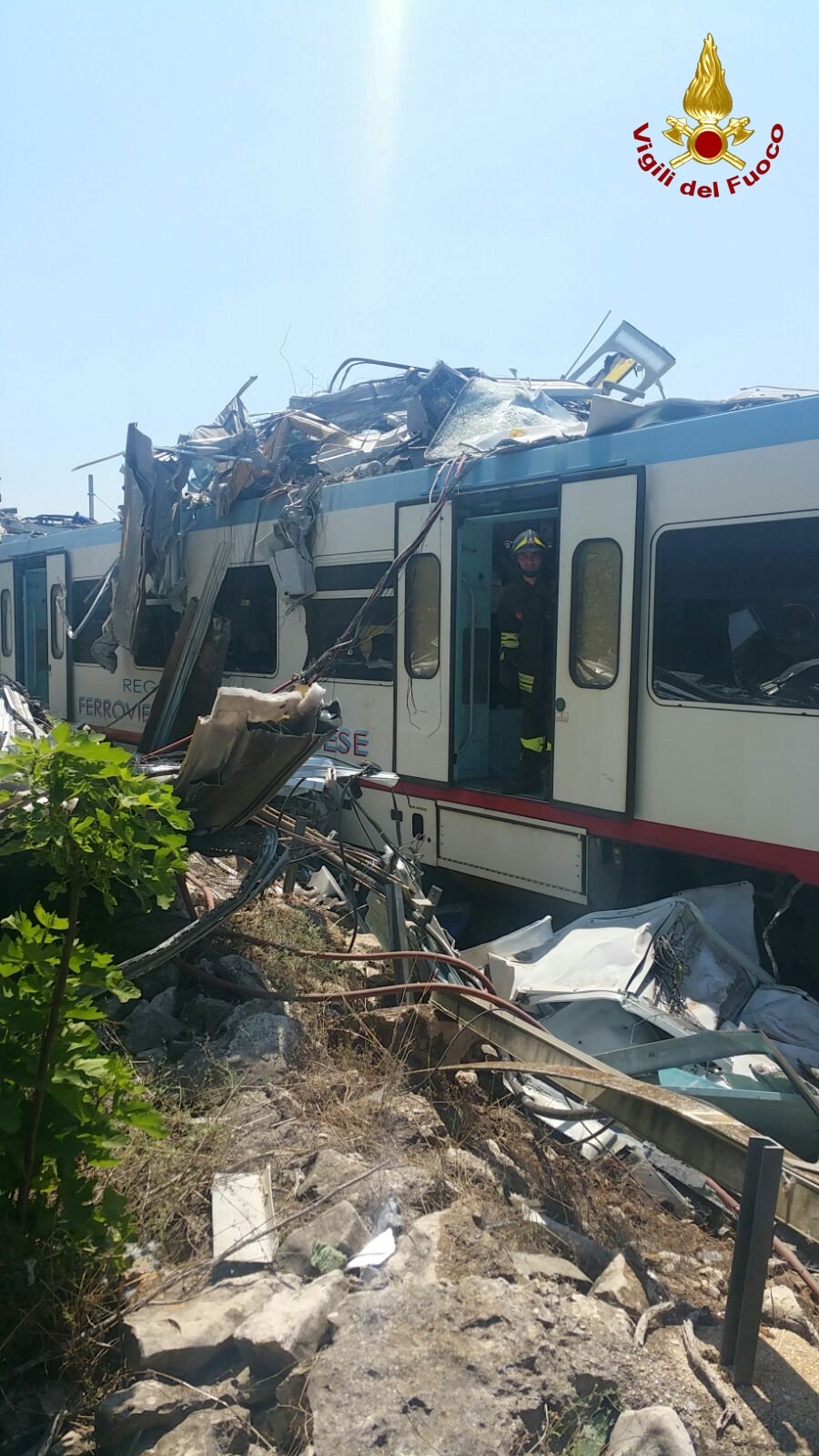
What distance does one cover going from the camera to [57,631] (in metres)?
10.9

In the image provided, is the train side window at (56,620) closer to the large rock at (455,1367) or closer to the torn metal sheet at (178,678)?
the torn metal sheet at (178,678)

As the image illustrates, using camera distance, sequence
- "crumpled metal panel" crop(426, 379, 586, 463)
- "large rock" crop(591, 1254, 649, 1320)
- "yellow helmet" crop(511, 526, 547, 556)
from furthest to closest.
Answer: "crumpled metal panel" crop(426, 379, 586, 463), "yellow helmet" crop(511, 526, 547, 556), "large rock" crop(591, 1254, 649, 1320)

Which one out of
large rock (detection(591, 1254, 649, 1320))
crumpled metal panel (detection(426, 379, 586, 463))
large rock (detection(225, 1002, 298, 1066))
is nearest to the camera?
large rock (detection(591, 1254, 649, 1320))

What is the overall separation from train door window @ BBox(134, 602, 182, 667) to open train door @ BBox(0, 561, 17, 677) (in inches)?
150

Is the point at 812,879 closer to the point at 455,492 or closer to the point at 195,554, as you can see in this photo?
the point at 455,492

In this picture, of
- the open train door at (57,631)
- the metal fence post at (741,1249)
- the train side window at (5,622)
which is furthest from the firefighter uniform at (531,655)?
the train side window at (5,622)

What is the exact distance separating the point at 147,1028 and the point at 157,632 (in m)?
5.58

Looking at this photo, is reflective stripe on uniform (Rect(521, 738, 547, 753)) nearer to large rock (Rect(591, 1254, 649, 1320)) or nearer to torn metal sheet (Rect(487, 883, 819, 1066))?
torn metal sheet (Rect(487, 883, 819, 1066))

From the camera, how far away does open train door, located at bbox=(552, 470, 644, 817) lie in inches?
205

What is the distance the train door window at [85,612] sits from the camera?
9.70m

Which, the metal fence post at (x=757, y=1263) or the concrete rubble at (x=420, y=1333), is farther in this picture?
the metal fence post at (x=757, y=1263)

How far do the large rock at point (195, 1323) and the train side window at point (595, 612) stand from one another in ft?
11.8

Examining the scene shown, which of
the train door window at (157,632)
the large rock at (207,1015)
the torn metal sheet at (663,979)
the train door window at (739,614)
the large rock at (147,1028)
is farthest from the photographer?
the train door window at (157,632)

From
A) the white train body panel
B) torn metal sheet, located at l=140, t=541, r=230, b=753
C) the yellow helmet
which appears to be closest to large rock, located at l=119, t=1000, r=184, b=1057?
the white train body panel
